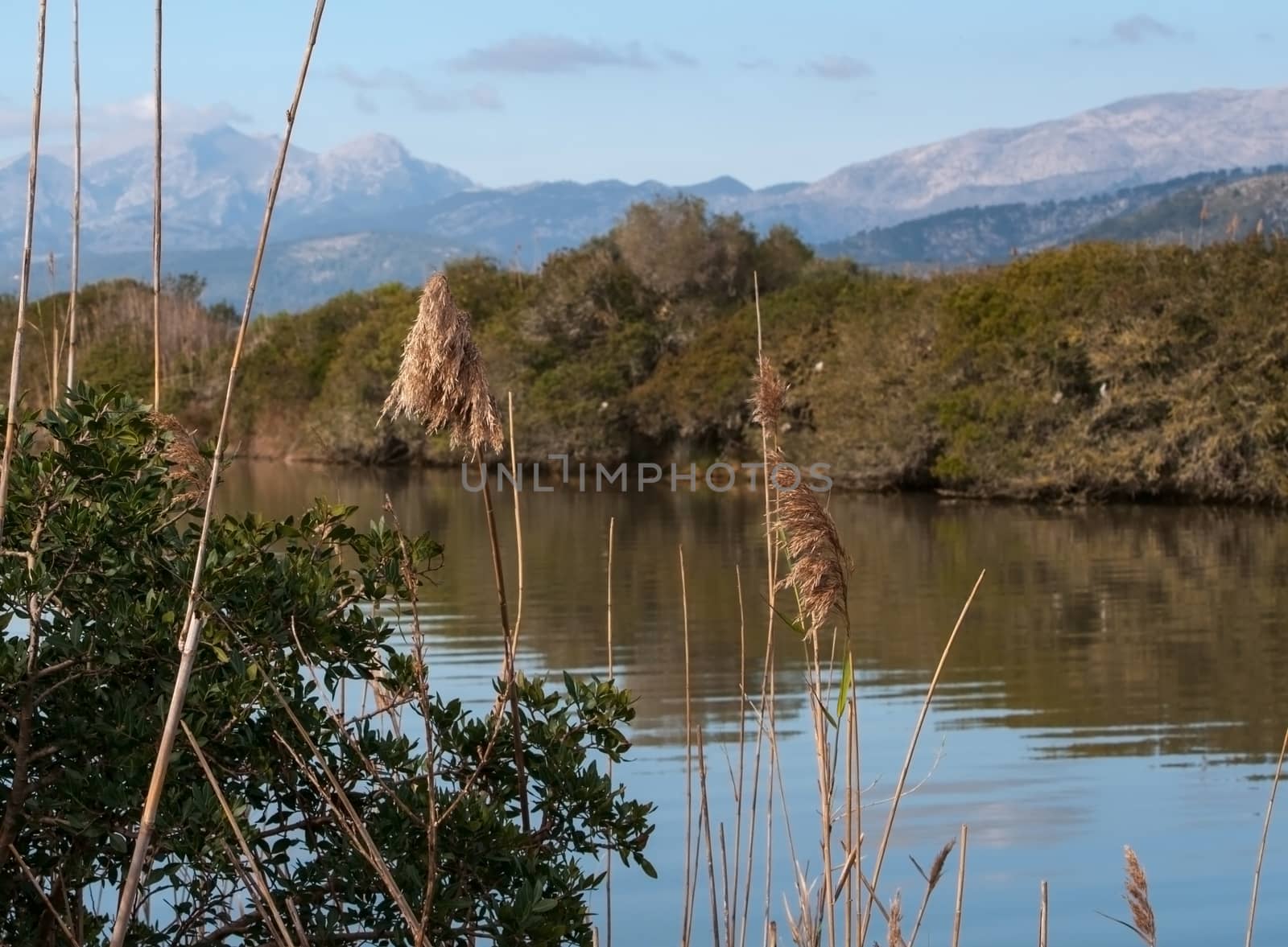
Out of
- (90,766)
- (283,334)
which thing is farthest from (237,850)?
(283,334)

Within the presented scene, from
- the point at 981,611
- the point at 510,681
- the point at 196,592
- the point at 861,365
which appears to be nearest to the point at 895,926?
the point at 510,681

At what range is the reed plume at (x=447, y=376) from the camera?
248 centimetres

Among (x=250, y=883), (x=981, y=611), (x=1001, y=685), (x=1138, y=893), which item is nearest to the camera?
(x=1138, y=893)

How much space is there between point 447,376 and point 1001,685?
906cm

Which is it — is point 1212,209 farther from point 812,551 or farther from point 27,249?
point 27,249

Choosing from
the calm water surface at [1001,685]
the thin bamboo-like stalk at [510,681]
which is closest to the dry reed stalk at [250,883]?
the thin bamboo-like stalk at [510,681]

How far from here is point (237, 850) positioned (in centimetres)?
326

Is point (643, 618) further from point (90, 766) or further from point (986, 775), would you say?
point (90, 766)

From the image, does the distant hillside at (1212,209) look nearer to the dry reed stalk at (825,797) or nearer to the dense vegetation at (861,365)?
the dense vegetation at (861,365)

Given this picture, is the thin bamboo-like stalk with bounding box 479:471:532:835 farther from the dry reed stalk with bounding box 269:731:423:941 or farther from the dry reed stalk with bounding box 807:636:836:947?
the dry reed stalk with bounding box 807:636:836:947

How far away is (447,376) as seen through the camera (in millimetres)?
2486

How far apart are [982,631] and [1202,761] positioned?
15.8 ft

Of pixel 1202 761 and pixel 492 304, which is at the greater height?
pixel 492 304

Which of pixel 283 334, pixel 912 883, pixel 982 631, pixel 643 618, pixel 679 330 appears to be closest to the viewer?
pixel 912 883
